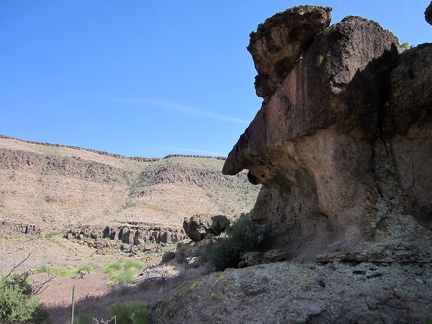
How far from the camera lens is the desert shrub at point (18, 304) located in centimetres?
834

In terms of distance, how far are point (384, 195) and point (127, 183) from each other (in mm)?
65715

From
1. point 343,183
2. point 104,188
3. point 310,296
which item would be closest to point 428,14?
point 343,183

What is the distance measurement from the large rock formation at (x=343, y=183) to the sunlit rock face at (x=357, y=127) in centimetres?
2

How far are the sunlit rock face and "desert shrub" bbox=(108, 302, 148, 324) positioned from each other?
3854 millimetres

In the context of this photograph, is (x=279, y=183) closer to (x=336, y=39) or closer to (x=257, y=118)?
(x=257, y=118)

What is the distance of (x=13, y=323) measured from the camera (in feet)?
27.6

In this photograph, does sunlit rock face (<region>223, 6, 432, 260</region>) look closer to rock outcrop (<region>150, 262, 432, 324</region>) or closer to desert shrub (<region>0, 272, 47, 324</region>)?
rock outcrop (<region>150, 262, 432, 324</region>)

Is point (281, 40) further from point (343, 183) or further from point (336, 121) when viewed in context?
point (343, 183)

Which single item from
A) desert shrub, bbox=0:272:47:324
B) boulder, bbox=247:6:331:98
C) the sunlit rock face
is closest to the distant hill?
desert shrub, bbox=0:272:47:324

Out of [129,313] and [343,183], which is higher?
[343,183]

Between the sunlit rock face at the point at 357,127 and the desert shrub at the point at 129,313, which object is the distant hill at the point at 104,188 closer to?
the desert shrub at the point at 129,313

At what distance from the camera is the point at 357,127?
8281 mm

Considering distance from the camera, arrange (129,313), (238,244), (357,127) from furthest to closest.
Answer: (238,244)
(129,313)
(357,127)

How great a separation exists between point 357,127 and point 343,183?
3.94 feet
